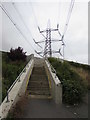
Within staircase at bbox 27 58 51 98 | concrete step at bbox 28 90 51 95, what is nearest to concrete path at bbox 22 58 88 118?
staircase at bbox 27 58 51 98

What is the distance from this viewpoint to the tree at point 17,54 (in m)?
16.0

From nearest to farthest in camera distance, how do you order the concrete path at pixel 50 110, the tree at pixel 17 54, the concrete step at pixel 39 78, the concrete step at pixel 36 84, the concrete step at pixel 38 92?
the concrete path at pixel 50 110 → the concrete step at pixel 38 92 → the concrete step at pixel 36 84 → the concrete step at pixel 39 78 → the tree at pixel 17 54

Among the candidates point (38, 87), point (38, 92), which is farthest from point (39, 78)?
point (38, 92)

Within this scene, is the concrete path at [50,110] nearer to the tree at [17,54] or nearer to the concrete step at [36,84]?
the concrete step at [36,84]

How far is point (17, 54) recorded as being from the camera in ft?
53.9

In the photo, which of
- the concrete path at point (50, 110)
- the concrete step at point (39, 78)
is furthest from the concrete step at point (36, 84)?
the concrete path at point (50, 110)

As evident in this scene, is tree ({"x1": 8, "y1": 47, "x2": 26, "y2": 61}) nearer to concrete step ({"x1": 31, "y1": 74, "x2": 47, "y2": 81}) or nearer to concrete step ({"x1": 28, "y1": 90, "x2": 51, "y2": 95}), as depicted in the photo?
concrete step ({"x1": 31, "y1": 74, "x2": 47, "y2": 81})

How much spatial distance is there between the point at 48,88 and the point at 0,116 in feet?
15.2

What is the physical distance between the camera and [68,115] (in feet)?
19.7

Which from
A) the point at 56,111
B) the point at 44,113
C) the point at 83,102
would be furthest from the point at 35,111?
the point at 83,102

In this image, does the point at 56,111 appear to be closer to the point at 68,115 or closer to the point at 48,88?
the point at 68,115

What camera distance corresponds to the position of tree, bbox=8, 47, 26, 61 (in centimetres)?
1602

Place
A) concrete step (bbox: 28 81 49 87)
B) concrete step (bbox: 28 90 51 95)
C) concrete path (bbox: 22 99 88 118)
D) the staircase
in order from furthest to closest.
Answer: concrete step (bbox: 28 81 49 87) → concrete step (bbox: 28 90 51 95) → the staircase → concrete path (bbox: 22 99 88 118)

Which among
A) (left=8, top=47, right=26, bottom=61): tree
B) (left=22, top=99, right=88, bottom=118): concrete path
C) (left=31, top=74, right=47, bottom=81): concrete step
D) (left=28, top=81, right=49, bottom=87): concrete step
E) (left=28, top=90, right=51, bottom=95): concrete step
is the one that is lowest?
(left=22, top=99, right=88, bottom=118): concrete path
